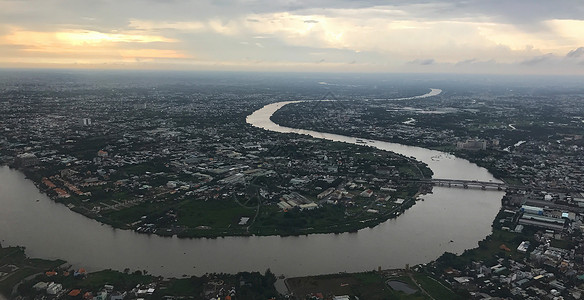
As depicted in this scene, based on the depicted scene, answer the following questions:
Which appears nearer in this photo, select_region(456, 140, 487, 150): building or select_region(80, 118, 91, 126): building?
select_region(456, 140, 487, 150): building

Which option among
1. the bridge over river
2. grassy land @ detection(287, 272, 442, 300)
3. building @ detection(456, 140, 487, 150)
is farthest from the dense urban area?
building @ detection(456, 140, 487, 150)

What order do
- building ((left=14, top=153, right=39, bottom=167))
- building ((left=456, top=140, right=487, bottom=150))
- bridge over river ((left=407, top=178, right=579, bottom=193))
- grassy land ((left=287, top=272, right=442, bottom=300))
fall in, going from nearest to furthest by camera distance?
grassy land ((left=287, top=272, right=442, bottom=300)) < bridge over river ((left=407, top=178, right=579, bottom=193)) < building ((left=14, top=153, right=39, bottom=167)) < building ((left=456, top=140, right=487, bottom=150))

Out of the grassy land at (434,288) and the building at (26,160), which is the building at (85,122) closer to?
the building at (26,160)

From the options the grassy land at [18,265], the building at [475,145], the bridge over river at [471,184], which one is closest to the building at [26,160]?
the grassy land at [18,265]

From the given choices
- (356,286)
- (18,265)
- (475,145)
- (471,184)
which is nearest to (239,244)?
(356,286)

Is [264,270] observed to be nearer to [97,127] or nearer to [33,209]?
[33,209]

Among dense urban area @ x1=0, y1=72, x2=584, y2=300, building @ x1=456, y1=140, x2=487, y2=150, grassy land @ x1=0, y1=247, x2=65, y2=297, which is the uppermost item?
building @ x1=456, y1=140, x2=487, y2=150

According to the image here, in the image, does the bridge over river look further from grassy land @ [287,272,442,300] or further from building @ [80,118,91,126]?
building @ [80,118,91,126]
